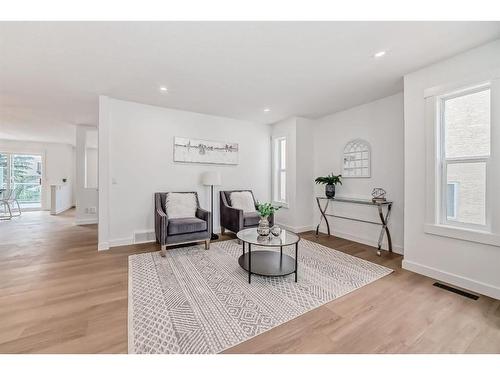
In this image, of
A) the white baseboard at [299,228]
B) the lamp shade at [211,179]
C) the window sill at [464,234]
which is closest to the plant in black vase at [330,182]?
the white baseboard at [299,228]

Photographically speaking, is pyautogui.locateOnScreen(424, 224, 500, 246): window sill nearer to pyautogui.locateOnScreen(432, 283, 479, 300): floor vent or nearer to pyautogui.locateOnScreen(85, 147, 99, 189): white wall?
pyautogui.locateOnScreen(432, 283, 479, 300): floor vent

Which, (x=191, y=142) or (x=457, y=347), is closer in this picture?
(x=457, y=347)

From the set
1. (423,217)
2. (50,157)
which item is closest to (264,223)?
(423,217)

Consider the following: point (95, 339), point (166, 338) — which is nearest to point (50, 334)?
point (95, 339)

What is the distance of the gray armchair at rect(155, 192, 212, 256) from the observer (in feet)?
10.4

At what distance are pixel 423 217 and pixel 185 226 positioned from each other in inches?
→ 124

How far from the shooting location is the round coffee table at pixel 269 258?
238 centimetres

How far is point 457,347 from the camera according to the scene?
4.79 ft

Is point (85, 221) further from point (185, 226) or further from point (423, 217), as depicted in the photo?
point (423, 217)

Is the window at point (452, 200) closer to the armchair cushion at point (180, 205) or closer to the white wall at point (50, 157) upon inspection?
the armchair cushion at point (180, 205)

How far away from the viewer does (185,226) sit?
3320 mm

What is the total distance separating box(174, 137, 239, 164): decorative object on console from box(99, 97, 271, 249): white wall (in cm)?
10
